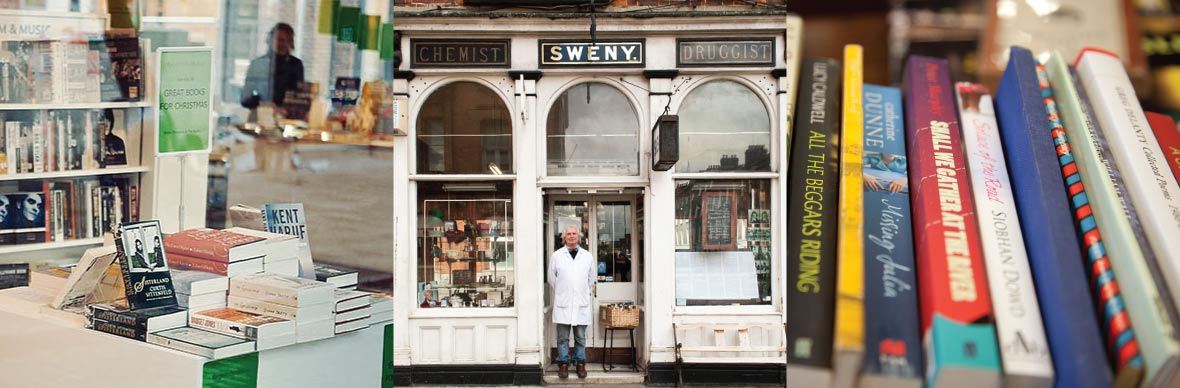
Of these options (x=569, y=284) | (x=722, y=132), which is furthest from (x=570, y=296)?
(x=722, y=132)

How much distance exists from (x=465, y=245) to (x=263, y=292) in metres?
0.83

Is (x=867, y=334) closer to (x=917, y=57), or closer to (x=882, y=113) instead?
(x=882, y=113)

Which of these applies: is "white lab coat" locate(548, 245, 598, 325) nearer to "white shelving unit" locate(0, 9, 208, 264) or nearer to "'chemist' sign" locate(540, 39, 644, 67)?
"'chemist' sign" locate(540, 39, 644, 67)

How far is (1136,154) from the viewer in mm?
1277

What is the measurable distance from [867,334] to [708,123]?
5.46ft

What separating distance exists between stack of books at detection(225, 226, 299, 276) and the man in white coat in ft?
2.97

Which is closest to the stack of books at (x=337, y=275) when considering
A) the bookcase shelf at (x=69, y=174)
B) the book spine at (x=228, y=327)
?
the book spine at (x=228, y=327)

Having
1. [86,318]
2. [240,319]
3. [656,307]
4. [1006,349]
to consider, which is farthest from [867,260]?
[86,318]

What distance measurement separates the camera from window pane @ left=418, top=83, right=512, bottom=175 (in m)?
2.59

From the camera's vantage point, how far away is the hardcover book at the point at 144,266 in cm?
207

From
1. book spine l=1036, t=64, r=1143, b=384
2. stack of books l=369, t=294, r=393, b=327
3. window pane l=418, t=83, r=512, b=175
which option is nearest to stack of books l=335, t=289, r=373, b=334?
stack of books l=369, t=294, r=393, b=327

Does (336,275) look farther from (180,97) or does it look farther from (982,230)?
(982,230)

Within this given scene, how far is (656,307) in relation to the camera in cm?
271

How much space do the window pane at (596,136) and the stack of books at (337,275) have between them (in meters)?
0.83
